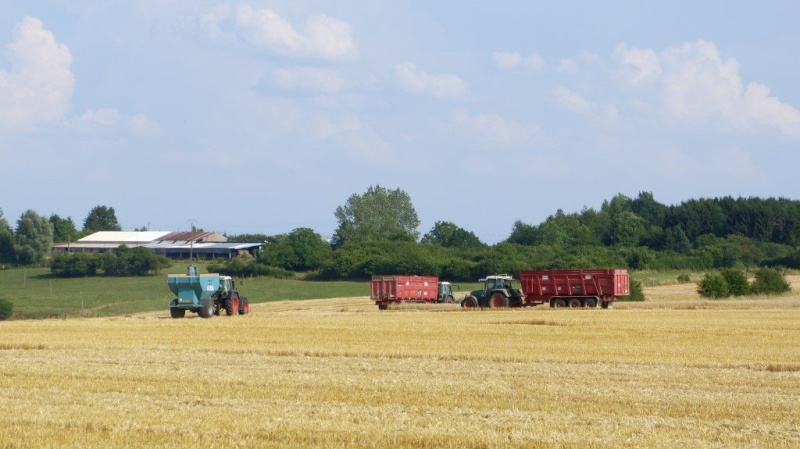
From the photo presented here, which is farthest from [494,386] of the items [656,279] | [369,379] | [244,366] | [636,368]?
[656,279]

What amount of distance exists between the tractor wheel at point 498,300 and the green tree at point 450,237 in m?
73.4

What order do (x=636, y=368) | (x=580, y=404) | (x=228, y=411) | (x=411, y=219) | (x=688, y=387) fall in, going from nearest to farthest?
(x=228, y=411), (x=580, y=404), (x=688, y=387), (x=636, y=368), (x=411, y=219)

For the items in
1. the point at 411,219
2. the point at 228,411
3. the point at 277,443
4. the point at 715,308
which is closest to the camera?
the point at 277,443

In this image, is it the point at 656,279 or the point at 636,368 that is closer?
the point at 636,368

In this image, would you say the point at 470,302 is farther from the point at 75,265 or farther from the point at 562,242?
the point at 562,242

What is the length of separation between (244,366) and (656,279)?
60251 mm

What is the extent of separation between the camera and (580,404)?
47.2 feet

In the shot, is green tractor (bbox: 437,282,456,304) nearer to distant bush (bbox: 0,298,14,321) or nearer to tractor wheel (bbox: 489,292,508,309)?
tractor wheel (bbox: 489,292,508,309)

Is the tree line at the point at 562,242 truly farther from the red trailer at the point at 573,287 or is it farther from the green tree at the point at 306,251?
the red trailer at the point at 573,287

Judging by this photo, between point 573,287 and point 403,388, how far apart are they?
3567 cm

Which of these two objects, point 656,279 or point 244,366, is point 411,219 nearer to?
point 656,279

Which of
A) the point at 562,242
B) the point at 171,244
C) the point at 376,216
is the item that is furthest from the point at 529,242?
the point at 171,244

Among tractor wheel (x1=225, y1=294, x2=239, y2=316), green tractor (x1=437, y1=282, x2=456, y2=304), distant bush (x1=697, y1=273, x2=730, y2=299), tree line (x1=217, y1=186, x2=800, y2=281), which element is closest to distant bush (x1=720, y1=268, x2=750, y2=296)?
distant bush (x1=697, y1=273, x2=730, y2=299)

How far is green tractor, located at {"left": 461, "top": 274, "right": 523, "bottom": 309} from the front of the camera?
50.3 meters
